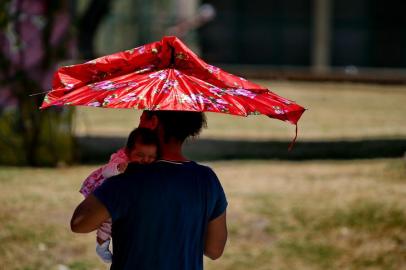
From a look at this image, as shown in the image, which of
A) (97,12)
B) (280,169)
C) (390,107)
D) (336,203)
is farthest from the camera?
(97,12)

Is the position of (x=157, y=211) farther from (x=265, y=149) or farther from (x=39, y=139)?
(x=265, y=149)

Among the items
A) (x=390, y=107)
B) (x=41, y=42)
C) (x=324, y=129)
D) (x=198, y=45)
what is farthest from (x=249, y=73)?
(x=41, y=42)

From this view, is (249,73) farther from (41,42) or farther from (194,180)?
(194,180)

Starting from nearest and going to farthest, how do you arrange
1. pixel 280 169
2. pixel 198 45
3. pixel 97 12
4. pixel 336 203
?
pixel 336 203, pixel 280 169, pixel 97 12, pixel 198 45

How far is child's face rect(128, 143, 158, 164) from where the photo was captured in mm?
2984

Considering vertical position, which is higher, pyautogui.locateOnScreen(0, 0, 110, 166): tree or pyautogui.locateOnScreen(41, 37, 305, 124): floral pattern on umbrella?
pyautogui.locateOnScreen(41, 37, 305, 124): floral pattern on umbrella

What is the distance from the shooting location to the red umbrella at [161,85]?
3.00 metres

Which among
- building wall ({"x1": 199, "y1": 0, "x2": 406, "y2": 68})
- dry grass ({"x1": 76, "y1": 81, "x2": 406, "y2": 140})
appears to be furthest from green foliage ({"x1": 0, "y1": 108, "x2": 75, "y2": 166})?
building wall ({"x1": 199, "y1": 0, "x2": 406, "y2": 68})

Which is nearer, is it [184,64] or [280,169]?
[184,64]

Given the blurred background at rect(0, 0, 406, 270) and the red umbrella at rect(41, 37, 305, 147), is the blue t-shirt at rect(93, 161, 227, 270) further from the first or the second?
the blurred background at rect(0, 0, 406, 270)

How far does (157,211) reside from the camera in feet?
9.81

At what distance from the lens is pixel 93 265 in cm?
636

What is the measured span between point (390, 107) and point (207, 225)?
14.6m

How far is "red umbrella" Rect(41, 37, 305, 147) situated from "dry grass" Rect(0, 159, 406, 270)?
3.32 m
